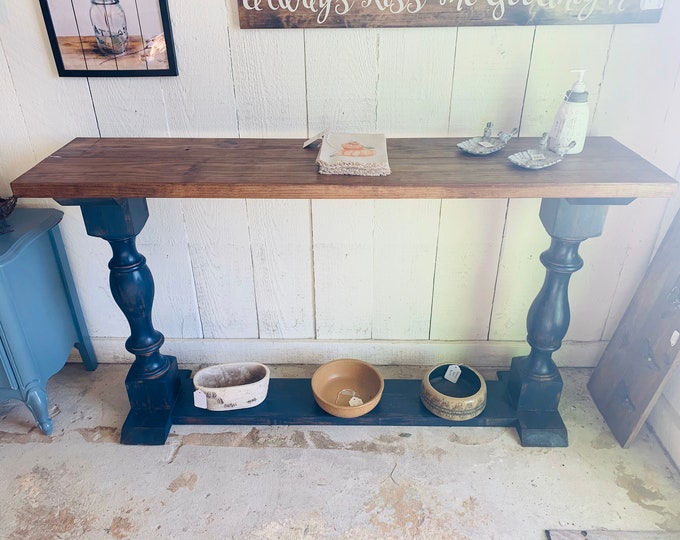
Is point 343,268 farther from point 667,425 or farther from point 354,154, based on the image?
point 667,425

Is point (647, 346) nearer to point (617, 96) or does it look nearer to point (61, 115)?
point (617, 96)

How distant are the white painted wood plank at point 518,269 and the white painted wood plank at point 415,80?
38 cm

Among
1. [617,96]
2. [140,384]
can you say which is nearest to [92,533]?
[140,384]

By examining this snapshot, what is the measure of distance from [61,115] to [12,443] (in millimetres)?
1025

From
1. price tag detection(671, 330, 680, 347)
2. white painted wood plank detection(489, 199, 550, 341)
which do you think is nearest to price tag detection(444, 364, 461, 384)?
white painted wood plank detection(489, 199, 550, 341)

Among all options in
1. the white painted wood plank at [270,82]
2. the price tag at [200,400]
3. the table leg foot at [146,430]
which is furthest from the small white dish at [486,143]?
the table leg foot at [146,430]

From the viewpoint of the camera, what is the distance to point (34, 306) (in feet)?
5.49

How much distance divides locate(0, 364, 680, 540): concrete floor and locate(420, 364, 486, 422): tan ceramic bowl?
7 centimetres

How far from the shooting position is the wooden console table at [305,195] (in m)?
1.28

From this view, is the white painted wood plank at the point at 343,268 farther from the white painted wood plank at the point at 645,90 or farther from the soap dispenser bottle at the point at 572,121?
the white painted wood plank at the point at 645,90

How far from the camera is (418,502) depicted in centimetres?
150

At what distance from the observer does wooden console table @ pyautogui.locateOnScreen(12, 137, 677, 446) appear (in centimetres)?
128

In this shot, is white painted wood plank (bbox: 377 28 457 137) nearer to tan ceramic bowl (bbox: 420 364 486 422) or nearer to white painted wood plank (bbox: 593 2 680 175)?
white painted wood plank (bbox: 593 2 680 175)

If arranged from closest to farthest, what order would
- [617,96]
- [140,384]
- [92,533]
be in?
[92,533] < [617,96] < [140,384]
